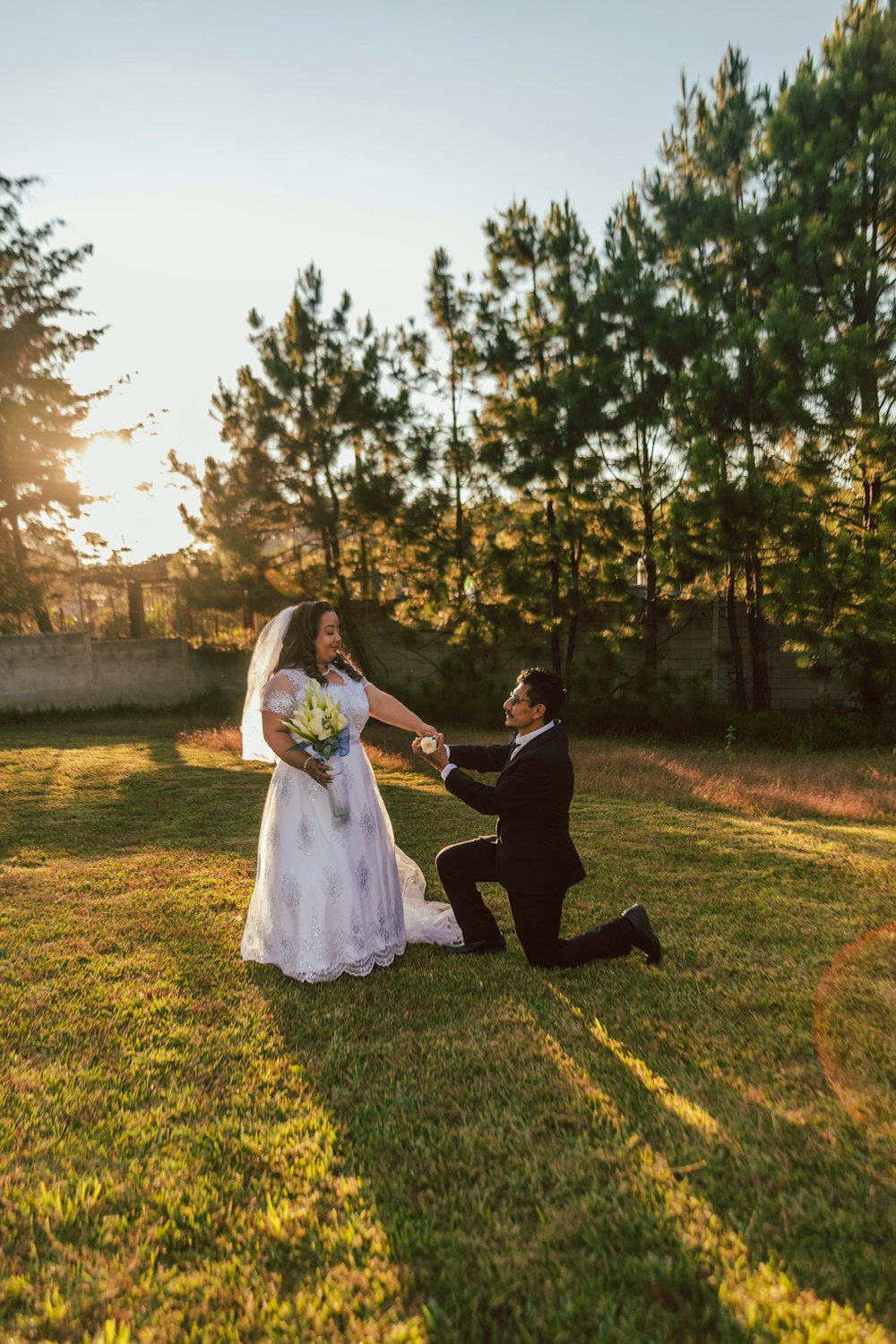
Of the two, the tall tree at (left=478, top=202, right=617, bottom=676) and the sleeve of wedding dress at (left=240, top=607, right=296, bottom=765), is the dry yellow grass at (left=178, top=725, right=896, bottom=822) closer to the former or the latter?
the tall tree at (left=478, top=202, right=617, bottom=676)

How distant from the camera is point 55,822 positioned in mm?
9133

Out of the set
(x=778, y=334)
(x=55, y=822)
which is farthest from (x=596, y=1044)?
(x=778, y=334)

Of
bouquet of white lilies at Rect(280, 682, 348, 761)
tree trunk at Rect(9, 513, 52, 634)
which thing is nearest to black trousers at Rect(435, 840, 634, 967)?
bouquet of white lilies at Rect(280, 682, 348, 761)

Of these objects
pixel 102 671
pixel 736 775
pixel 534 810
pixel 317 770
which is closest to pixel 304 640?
pixel 317 770

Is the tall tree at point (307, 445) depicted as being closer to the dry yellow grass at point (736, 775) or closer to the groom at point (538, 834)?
the dry yellow grass at point (736, 775)

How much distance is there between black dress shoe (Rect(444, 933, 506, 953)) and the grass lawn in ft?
0.39

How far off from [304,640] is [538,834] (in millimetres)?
1819

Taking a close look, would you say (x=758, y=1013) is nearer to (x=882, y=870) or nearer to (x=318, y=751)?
(x=318, y=751)

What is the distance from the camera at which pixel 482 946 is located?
4992mm

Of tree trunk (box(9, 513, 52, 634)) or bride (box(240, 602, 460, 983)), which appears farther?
tree trunk (box(9, 513, 52, 634))

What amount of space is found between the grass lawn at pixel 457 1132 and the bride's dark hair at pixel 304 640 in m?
1.81

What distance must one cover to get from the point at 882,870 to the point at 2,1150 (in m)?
6.40

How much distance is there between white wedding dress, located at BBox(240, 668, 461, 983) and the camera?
15.2 feet

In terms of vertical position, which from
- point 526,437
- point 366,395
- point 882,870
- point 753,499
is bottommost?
point 882,870
